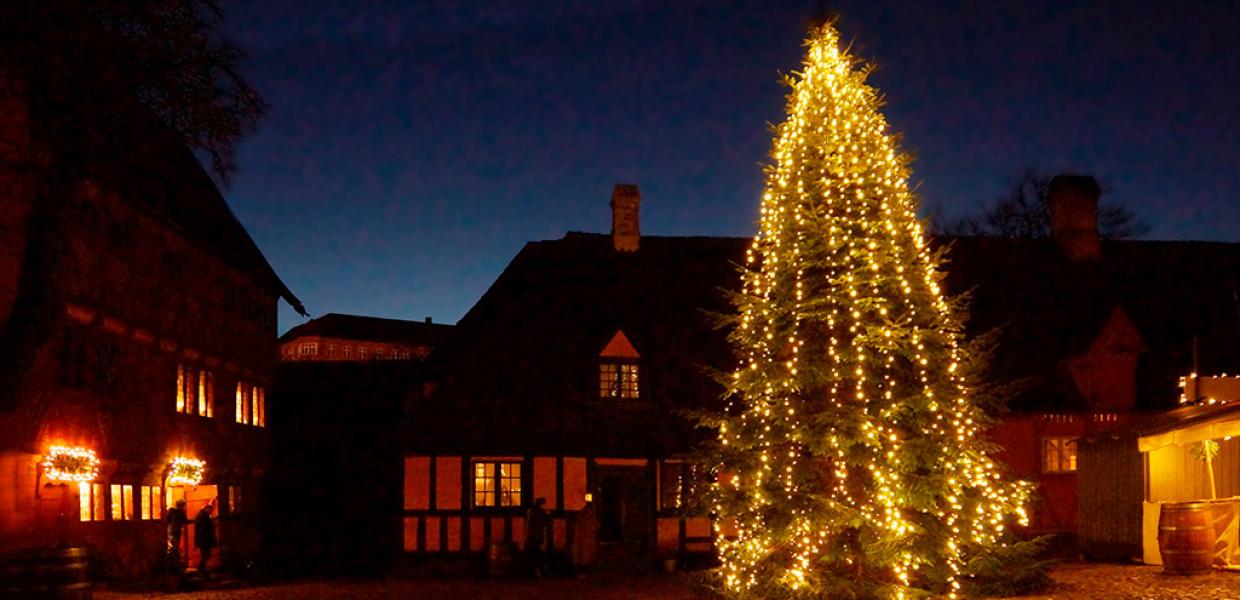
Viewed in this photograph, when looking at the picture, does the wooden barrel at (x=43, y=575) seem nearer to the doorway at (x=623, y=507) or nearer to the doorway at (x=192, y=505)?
the doorway at (x=192, y=505)

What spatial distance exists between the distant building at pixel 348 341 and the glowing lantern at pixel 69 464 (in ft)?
162

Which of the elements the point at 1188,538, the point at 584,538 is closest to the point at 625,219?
the point at 584,538

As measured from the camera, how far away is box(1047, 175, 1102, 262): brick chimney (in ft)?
114

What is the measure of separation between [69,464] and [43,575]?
434 cm

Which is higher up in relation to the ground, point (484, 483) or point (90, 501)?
point (90, 501)

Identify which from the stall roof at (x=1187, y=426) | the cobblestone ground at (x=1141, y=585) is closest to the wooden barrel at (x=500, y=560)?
the cobblestone ground at (x=1141, y=585)

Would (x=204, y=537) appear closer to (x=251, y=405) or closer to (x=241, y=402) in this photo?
(x=241, y=402)

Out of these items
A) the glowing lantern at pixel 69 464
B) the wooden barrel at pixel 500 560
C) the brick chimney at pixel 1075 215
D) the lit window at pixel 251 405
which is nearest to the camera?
the glowing lantern at pixel 69 464

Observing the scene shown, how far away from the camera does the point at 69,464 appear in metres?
19.2

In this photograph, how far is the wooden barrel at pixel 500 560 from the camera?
952 inches

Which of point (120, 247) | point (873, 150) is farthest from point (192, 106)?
point (873, 150)

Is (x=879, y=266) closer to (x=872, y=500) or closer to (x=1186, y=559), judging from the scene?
(x=872, y=500)

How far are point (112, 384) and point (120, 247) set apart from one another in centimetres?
238

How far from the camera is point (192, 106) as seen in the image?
17.6 meters
